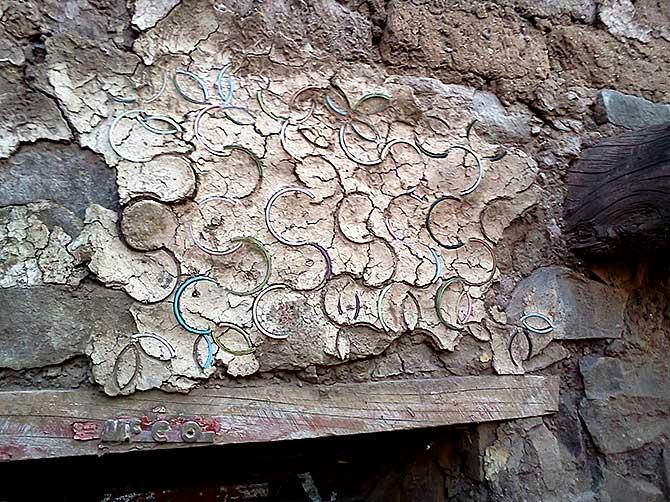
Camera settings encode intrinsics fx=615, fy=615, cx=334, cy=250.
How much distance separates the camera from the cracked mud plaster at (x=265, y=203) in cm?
91

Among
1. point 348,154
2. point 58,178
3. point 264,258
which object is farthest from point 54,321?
point 348,154

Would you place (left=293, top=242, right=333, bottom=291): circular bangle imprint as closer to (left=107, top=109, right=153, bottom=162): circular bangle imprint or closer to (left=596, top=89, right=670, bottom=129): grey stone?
(left=107, top=109, right=153, bottom=162): circular bangle imprint

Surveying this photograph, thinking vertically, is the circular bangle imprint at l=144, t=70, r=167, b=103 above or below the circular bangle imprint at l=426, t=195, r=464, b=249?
above

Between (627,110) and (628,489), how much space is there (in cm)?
76

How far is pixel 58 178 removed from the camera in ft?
2.94

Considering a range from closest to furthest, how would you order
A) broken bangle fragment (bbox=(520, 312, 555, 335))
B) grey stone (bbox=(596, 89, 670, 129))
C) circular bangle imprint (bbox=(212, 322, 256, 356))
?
circular bangle imprint (bbox=(212, 322, 256, 356)) < broken bangle fragment (bbox=(520, 312, 555, 335)) < grey stone (bbox=(596, 89, 670, 129))

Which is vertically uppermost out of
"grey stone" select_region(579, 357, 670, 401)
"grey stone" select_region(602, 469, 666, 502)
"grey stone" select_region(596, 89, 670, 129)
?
"grey stone" select_region(596, 89, 670, 129)

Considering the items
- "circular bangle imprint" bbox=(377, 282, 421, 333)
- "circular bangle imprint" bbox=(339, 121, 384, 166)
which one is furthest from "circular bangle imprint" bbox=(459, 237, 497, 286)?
"circular bangle imprint" bbox=(339, 121, 384, 166)

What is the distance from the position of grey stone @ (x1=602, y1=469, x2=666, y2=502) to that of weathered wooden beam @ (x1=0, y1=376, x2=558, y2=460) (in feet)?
0.58

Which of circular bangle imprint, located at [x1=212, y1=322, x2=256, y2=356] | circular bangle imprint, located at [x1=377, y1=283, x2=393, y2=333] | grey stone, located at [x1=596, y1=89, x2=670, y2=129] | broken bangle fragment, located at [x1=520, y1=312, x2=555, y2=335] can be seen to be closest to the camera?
circular bangle imprint, located at [x1=212, y1=322, x2=256, y2=356]

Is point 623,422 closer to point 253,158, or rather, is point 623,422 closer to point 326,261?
point 326,261

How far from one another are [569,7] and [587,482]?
0.96 metres

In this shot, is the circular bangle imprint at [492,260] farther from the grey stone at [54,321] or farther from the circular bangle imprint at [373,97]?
the grey stone at [54,321]

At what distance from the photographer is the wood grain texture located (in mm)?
1068
